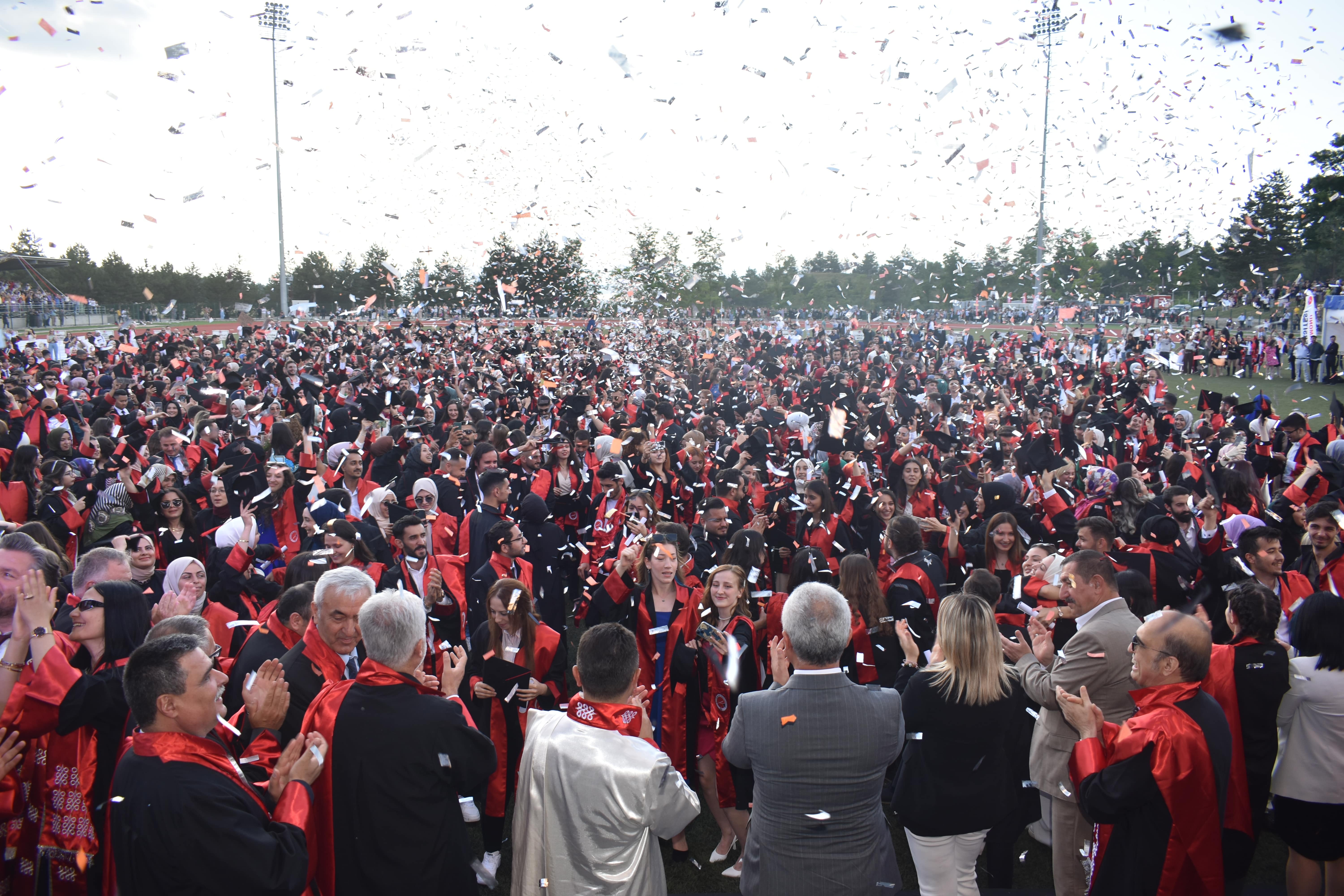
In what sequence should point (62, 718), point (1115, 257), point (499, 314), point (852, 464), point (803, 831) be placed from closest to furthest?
point (803, 831)
point (62, 718)
point (852, 464)
point (499, 314)
point (1115, 257)

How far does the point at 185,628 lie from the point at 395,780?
3.69ft

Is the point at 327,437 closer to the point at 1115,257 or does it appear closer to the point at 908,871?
the point at 908,871

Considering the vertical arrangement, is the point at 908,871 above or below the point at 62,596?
below

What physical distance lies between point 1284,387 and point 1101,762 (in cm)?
3226

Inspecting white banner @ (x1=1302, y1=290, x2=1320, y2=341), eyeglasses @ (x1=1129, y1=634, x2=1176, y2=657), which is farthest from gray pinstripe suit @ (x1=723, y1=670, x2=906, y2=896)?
white banner @ (x1=1302, y1=290, x2=1320, y2=341)

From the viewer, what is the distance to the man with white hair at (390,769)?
299cm

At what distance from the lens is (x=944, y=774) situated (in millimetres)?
3479

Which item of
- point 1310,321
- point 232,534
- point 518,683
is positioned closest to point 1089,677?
point 518,683

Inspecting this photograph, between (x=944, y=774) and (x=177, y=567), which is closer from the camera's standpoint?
(x=944, y=774)

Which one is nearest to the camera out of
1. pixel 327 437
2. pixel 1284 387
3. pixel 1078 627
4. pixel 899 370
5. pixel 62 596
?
pixel 1078 627

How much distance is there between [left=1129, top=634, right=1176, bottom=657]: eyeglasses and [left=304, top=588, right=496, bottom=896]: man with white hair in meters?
2.53

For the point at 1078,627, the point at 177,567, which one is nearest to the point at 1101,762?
the point at 1078,627

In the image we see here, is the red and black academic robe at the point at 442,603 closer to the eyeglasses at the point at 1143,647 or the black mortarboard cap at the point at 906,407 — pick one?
the eyeglasses at the point at 1143,647

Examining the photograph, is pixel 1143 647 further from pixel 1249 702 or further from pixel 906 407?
pixel 906 407
